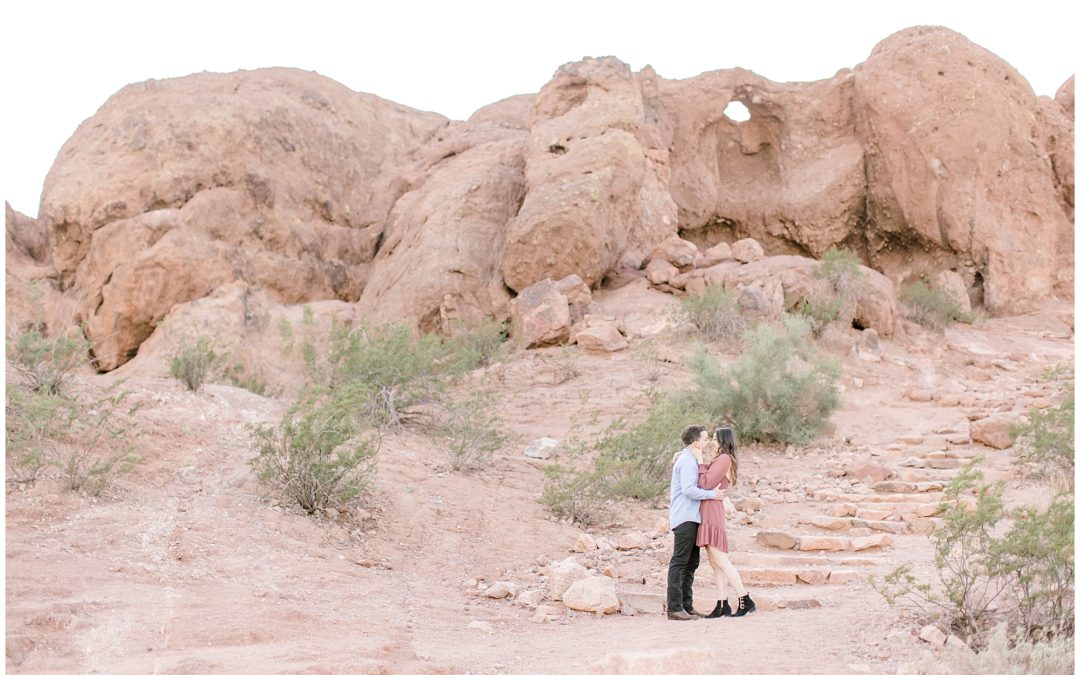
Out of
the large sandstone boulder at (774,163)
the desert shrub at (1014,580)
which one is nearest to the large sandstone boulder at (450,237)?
the large sandstone boulder at (774,163)

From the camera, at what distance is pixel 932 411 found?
40.5 ft

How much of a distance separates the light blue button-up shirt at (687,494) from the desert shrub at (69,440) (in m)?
3.66

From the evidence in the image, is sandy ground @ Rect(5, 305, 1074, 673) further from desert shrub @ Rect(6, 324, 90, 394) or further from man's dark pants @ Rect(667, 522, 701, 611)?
desert shrub @ Rect(6, 324, 90, 394)

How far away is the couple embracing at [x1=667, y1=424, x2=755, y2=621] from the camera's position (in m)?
5.51

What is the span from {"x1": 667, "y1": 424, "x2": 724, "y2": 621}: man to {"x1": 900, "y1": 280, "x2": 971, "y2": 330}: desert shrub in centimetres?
1258

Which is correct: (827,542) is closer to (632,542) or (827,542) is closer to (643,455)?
(632,542)

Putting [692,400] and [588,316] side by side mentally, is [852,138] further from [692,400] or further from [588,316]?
[692,400]

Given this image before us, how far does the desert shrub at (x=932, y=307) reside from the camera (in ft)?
56.4

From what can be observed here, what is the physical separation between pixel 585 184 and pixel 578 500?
8.40m

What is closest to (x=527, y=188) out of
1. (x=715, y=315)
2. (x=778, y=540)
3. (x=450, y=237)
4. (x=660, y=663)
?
(x=450, y=237)

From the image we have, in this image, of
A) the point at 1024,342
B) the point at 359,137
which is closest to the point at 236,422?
the point at 359,137

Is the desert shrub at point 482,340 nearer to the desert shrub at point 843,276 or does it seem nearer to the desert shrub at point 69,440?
the desert shrub at point 843,276

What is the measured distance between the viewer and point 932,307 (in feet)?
57.4

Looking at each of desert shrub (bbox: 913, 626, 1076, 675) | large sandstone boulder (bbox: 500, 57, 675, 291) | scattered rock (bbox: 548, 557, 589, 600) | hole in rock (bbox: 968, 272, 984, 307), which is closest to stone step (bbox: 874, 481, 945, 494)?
scattered rock (bbox: 548, 557, 589, 600)
